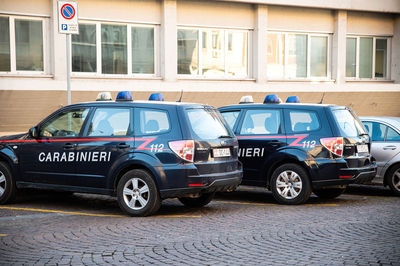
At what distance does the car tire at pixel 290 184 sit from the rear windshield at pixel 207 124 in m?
1.32

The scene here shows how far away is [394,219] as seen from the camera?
8.41 meters

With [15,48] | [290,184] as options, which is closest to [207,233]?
[290,184]

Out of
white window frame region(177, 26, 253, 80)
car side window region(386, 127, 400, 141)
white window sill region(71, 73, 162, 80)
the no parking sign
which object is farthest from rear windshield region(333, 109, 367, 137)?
white window frame region(177, 26, 253, 80)

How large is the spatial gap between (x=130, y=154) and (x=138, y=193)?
583 mm

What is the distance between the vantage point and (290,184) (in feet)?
32.7

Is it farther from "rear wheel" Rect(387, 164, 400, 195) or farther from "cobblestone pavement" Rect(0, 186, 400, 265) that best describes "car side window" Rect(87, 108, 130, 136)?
"rear wheel" Rect(387, 164, 400, 195)

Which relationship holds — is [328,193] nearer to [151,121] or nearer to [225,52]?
[151,121]

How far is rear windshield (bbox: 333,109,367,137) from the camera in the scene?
9875mm

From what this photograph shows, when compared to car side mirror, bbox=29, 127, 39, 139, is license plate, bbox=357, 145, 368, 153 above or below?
below

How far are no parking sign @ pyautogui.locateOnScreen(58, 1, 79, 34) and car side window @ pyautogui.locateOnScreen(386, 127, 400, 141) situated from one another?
646 centimetres

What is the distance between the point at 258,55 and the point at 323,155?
11818 mm

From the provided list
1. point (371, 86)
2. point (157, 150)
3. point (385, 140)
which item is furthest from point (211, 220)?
point (371, 86)

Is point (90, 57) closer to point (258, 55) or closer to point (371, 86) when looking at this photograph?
point (258, 55)

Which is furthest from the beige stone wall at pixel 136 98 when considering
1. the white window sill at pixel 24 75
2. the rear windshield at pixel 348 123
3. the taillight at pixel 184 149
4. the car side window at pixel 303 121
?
the taillight at pixel 184 149
